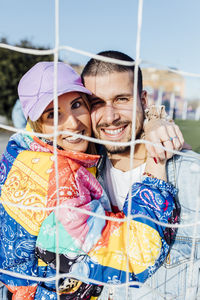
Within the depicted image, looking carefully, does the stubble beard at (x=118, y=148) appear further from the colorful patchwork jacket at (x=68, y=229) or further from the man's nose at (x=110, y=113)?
the colorful patchwork jacket at (x=68, y=229)

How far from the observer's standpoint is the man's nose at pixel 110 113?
976mm

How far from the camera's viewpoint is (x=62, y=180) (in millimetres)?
720

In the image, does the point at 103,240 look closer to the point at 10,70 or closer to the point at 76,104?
the point at 76,104

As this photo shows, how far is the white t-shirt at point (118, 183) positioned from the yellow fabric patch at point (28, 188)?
310 millimetres

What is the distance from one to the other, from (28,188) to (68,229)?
0.14 m

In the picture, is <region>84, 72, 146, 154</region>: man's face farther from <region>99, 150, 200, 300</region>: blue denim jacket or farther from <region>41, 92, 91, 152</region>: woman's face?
<region>99, 150, 200, 300</region>: blue denim jacket

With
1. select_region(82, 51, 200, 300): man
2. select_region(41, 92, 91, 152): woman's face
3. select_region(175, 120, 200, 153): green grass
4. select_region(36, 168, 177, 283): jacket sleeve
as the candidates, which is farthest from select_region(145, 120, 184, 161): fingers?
select_region(175, 120, 200, 153): green grass

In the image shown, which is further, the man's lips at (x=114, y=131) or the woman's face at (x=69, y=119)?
the man's lips at (x=114, y=131)

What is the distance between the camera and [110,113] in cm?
98

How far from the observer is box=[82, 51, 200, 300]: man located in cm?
83

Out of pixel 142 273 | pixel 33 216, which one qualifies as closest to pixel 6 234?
pixel 33 216

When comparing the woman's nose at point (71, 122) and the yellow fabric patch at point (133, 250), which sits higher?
the woman's nose at point (71, 122)

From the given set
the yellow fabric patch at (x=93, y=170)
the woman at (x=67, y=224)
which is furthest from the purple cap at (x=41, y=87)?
the yellow fabric patch at (x=93, y=170)

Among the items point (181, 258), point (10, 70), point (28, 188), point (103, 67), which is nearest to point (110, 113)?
point (103, 67)
